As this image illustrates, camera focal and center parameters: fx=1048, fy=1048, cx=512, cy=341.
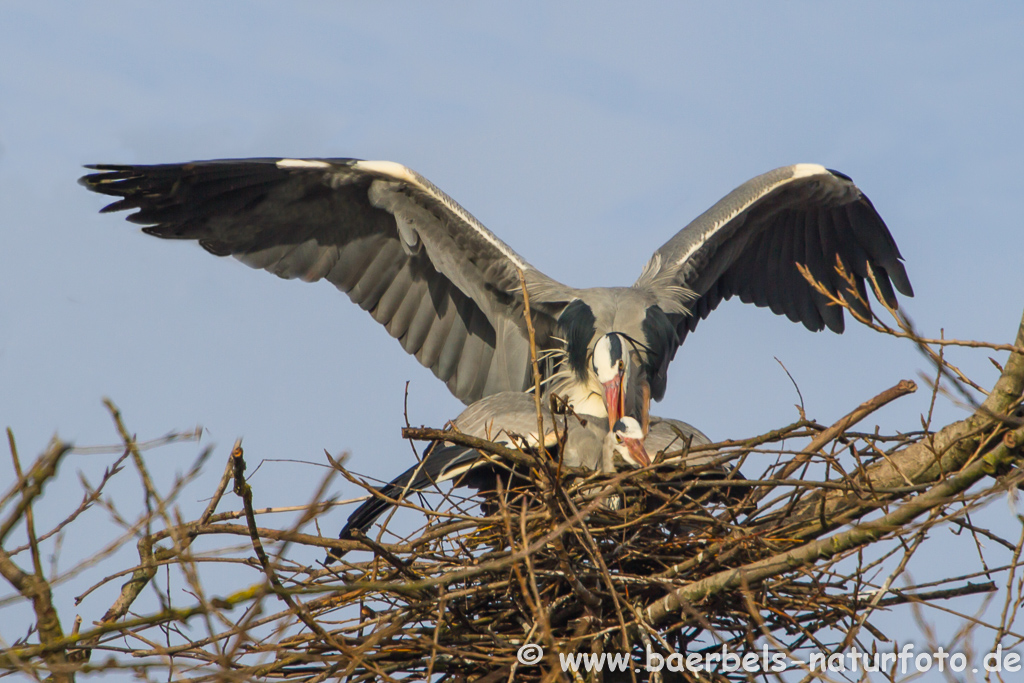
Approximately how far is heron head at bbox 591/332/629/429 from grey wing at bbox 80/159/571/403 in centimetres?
60

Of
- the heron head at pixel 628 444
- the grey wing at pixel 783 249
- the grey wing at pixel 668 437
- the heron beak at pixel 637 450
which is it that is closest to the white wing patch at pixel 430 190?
the grey wing at pixel 783 249

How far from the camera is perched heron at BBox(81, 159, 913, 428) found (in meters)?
6.04

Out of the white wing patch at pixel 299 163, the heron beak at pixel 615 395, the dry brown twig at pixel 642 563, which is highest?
the white wing patch at pixel 299 163

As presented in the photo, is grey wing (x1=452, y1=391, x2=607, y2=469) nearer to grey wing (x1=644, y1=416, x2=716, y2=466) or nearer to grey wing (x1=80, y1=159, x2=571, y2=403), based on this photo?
grey wing (x1=644, y1=416, x2=716, y2=466)

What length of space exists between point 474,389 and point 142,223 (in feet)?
7.54

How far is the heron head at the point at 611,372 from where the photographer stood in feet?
18.2

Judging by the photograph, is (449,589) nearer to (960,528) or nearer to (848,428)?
(848,428)

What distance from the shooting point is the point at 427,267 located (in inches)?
262

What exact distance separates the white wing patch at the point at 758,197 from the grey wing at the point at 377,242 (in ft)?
3.23

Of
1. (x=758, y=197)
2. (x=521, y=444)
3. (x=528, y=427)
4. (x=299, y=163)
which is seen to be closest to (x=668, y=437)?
(x=528, y=427)

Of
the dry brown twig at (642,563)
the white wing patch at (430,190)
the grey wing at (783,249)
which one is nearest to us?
the dry brown twig at (642,563)

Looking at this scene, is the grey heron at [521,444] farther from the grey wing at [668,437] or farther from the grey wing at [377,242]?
the grey wing at [377,242]

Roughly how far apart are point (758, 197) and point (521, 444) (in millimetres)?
2916

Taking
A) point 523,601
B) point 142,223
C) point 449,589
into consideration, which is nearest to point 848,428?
→ point 523,601
